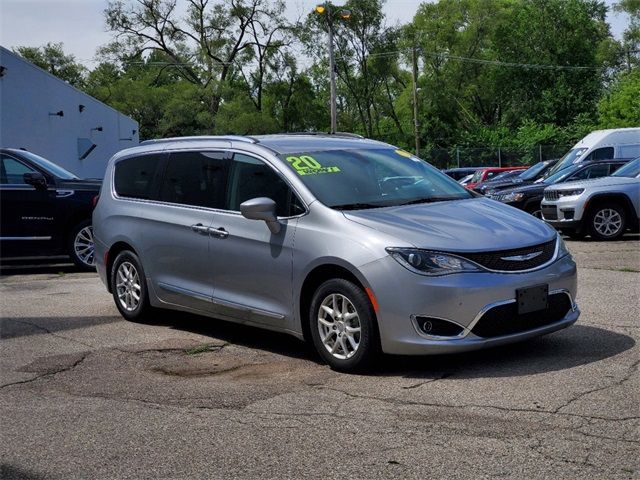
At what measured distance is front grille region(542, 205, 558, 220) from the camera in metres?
16.5

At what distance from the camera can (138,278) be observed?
859 centimetres

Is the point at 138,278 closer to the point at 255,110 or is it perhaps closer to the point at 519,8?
the point at 255,110

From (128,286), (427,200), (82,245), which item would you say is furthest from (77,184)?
(427,200)

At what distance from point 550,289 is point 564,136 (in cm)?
5494

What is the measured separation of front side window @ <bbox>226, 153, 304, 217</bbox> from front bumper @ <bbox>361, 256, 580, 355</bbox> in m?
1.07

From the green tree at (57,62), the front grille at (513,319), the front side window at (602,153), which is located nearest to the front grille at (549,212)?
the front side window at (602,153)

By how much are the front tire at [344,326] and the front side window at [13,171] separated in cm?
828

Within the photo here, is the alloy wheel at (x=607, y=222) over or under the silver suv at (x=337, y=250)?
under

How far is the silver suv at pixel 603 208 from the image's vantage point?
52.6ft

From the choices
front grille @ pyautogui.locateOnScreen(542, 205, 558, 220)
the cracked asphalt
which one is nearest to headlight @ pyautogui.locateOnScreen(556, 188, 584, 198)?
front grille @ pyautogui.locateOnScreen(542, 205, 558, 220)

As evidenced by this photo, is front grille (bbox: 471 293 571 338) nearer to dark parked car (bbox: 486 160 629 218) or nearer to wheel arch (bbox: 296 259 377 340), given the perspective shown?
wheel arch (bbox: 296 259 377 340)

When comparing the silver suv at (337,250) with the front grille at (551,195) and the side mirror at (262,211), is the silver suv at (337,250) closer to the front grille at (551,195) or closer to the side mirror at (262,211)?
the side mirror at (262,211)

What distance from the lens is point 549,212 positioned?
55.0 feet

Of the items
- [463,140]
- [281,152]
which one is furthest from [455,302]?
[463,140]
